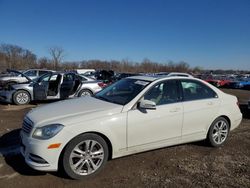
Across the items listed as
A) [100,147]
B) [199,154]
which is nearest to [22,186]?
[100,147]

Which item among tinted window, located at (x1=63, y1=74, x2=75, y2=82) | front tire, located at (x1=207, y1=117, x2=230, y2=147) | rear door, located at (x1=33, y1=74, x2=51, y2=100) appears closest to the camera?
front tire, located at (x1=207, y1=117, x2=230, y2=147)

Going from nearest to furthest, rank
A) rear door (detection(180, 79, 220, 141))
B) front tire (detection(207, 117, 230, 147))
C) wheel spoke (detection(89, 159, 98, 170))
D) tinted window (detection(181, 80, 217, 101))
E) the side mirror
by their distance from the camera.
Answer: wheel spoke (detection(89, 159, 98, 170)), the side mirror, rear door (detection(180, 79, 220, 141)), tinted window (detection(181, 80, 217, 101)), front tire (detection(207, 117, 230, 147))

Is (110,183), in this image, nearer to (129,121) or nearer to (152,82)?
(129,121)

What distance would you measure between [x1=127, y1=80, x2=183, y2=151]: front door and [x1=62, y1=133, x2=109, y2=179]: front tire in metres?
0.53

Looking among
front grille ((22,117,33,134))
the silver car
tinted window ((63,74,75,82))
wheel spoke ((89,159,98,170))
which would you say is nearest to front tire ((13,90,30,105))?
the silver car

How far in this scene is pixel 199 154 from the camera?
5.00 m

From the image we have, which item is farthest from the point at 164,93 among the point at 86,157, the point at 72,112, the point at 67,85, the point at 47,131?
the point at 67,85

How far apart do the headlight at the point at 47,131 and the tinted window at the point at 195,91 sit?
8.27 ft

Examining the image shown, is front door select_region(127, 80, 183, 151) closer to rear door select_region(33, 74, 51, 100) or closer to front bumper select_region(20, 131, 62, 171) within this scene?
front bumper select_region(20, 131, 62, 171)

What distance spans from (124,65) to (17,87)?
82.4 m

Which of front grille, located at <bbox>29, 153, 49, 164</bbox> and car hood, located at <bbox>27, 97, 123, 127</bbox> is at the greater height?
car hood, located at <bbox>27, 97, 123, 127</bbox>

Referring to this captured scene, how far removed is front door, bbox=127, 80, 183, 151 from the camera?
4.28m

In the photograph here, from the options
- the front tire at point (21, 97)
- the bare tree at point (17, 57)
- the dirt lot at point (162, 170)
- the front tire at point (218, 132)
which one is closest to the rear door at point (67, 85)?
the front tire at point (21, 97)

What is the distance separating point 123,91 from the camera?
4.92 m
